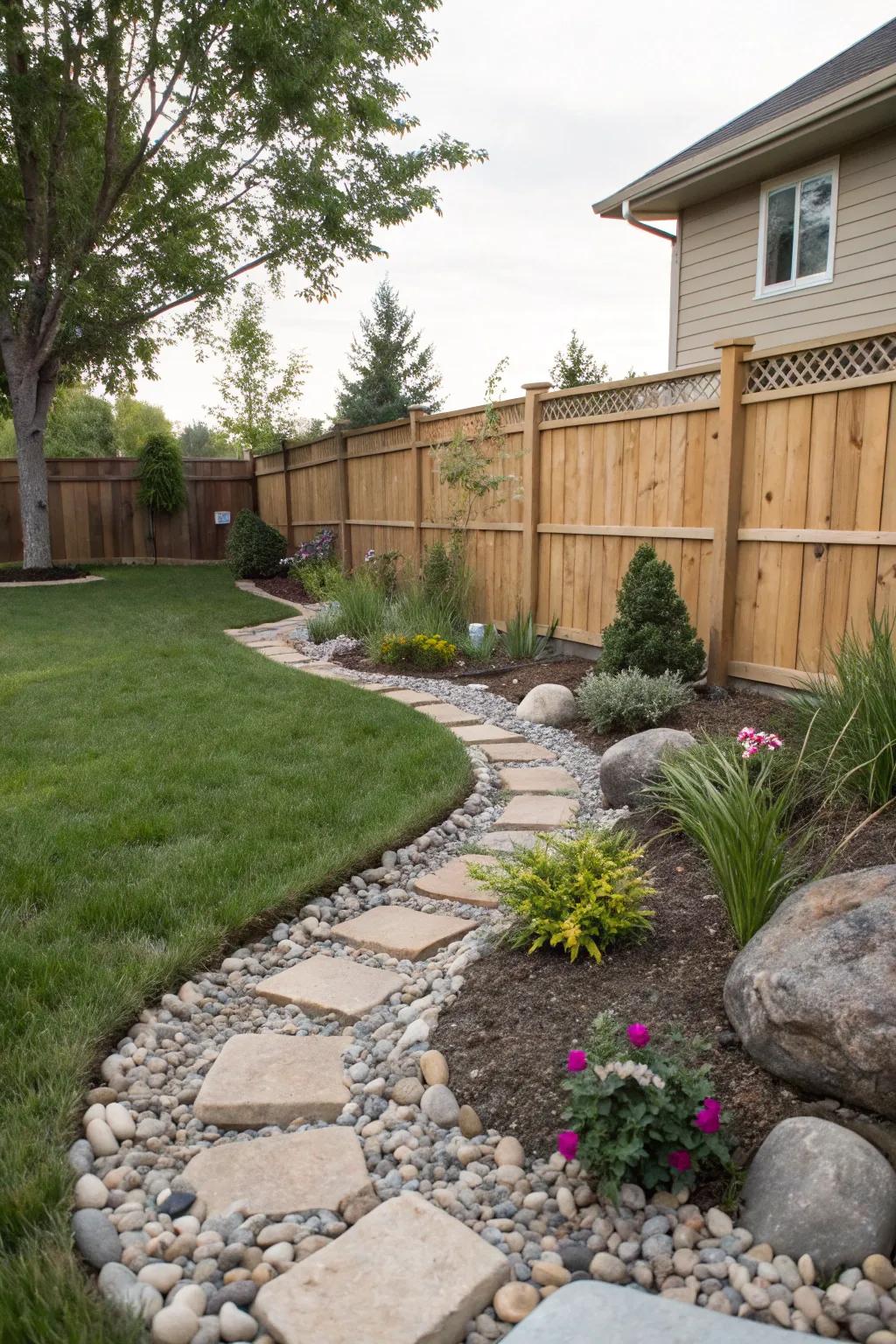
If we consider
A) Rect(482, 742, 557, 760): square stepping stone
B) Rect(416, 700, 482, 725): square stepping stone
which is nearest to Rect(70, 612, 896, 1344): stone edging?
Rect(482, 742, 557, 760): square stepping stone

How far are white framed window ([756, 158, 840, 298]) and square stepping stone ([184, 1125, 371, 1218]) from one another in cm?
851

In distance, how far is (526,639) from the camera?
278 inches

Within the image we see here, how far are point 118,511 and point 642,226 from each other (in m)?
11.0

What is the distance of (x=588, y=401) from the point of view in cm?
651

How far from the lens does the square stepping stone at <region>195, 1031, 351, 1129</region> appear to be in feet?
6.66

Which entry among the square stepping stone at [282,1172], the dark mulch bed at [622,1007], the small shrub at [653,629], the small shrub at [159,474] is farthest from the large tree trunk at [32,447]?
the square stepping stone at [282,1172]

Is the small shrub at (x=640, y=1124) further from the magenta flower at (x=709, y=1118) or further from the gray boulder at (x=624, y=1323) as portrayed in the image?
the gray boulder at (x=624, y=1323)

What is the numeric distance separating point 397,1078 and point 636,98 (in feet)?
31.1

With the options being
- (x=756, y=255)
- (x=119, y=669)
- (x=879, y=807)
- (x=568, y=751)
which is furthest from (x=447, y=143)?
(x=879, y=807)

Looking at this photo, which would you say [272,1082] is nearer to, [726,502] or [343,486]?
[726,502]

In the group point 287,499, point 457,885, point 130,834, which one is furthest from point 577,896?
point 287,499

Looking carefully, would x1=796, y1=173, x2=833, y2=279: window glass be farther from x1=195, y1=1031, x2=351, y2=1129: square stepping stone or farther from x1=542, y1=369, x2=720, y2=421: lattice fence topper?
x1=195, y1=1031, x2=351, y2=1129: square stepping stone

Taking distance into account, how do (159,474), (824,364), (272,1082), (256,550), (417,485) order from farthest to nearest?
1. (159,474)
2. (256,550)
3. (417,485)
4. (824,364)
5. (272,1082)

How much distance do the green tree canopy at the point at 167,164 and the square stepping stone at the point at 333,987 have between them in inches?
437
